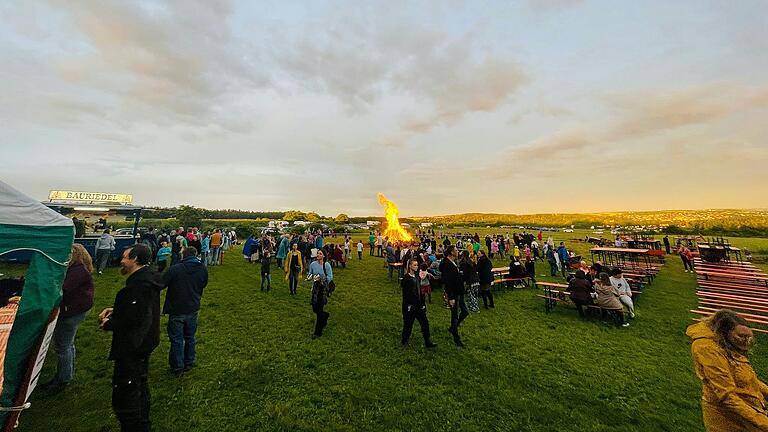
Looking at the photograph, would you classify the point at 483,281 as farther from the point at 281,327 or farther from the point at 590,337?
the point at 281,327

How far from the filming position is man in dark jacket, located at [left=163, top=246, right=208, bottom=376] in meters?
5.01

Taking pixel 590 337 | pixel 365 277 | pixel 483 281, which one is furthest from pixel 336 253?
pixel 590 337

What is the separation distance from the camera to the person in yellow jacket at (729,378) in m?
2.59

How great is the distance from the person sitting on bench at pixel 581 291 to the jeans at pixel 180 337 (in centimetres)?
1040

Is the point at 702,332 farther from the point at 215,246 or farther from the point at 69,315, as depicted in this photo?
the point at 215,246

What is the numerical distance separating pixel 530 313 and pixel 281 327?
7.99m

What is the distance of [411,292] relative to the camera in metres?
6.48

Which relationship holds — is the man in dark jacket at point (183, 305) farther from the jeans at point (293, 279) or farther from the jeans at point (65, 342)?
the jeans at point (293, 279)

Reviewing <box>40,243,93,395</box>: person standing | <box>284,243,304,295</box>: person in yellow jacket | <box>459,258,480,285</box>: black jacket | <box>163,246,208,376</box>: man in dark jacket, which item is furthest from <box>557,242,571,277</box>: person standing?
<box>40,243,93,395</box>: person standing

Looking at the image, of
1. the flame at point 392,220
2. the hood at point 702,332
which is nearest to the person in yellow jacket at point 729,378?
the hood at point 702,332

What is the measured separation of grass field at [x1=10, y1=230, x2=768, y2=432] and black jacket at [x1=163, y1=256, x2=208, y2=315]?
1298 mm

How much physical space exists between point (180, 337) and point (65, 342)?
60.0 inches

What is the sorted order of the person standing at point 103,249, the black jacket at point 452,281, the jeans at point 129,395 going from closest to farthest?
the jeans at point 129,395
the black jacket at point 452,281
the person standing at point 103,249

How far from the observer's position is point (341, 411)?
4477mm
